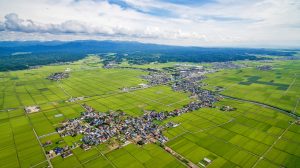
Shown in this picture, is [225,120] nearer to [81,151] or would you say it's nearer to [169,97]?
[169,97]

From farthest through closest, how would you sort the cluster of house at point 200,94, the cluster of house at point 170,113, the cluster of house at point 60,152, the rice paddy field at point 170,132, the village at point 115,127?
the cluster of house at point 200,94
the cluster of house at point 170,113
the village at point 115,127
the cluster of house at point 60,152
the rice paddy field at point 170,132

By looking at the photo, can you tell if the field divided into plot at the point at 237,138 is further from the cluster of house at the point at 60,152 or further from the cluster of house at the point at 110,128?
the cluster of house at the point at 60,152

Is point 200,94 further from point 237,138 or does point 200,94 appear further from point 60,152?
point 60,152

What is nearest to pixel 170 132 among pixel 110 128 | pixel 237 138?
pixel 110 128

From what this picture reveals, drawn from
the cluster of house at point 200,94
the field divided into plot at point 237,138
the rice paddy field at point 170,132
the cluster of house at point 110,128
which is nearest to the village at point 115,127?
the cluster of house at point 110,128

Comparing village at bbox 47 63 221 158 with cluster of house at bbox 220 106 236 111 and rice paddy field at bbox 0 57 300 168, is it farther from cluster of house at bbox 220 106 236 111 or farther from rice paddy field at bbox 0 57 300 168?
cluster of house at bbox 220 106 236 111

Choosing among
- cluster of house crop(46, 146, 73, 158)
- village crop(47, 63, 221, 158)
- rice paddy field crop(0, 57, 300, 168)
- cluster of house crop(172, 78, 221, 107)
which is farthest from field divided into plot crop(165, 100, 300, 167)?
cluster of house crop(46, 146, 73, 158)

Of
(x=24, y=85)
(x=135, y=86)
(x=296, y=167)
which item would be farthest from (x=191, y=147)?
(x=24, y=85)

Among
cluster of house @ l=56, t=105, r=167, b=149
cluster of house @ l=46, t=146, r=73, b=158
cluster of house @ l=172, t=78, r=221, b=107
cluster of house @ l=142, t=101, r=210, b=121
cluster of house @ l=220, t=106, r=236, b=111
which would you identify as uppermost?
cluster of house @ l=220, t=106, r=236, b=111

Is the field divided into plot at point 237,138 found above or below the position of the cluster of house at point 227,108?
below
